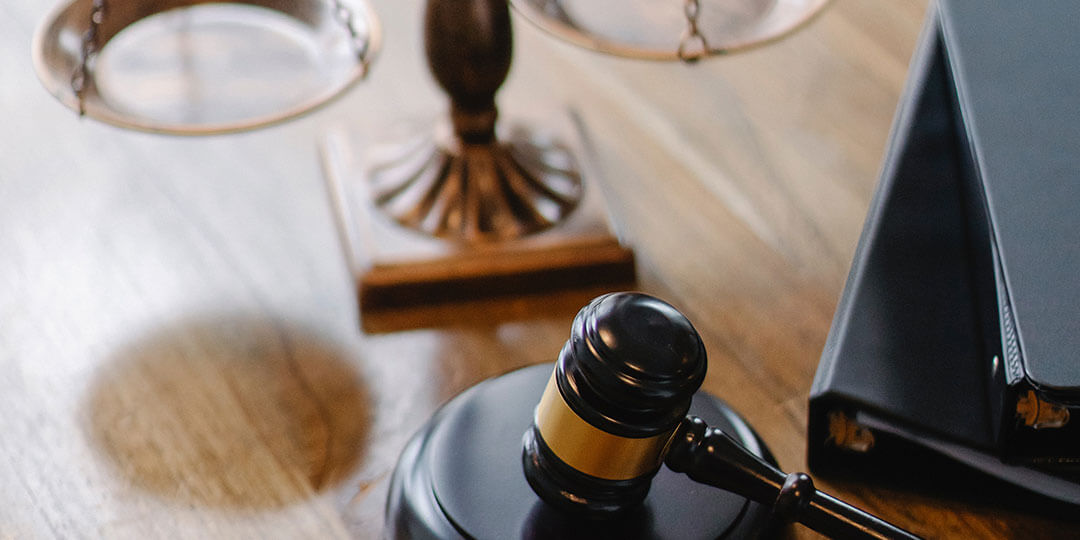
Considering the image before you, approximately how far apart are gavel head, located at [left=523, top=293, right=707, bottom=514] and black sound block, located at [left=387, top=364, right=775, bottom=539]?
1 centimetres

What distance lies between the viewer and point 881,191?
2.45ft

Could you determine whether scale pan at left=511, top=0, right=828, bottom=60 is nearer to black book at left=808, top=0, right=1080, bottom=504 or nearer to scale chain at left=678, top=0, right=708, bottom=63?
scale chain at left=678, top=0, right=708, bottom=63

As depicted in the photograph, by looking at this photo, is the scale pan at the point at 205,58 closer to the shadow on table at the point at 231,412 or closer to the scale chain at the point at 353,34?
the scale chain at the point at 353,34

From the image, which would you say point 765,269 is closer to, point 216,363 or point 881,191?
point 881,191

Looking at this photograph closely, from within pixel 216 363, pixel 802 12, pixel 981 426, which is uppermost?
pixel 802 12

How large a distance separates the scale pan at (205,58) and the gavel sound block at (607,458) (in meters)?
0.20

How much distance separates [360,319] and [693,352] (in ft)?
1.05

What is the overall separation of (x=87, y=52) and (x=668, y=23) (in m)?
0.35

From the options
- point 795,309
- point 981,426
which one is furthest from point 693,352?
point 795,309

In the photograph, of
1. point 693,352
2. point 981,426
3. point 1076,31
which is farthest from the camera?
point 1076,31

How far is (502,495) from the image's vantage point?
1.94 feet

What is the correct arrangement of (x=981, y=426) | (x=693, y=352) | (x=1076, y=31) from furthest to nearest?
(x=1076, y=31) < (x=981, y=426) < (x=693, y=352)

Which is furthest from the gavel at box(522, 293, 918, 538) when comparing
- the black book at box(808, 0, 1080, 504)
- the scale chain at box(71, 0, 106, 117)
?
the scale chain at box(71, 0, 106, 117)

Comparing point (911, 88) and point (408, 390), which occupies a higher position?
point (911, 88)
